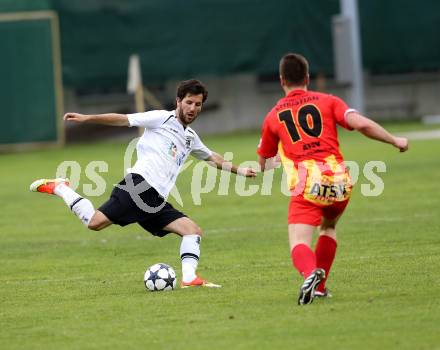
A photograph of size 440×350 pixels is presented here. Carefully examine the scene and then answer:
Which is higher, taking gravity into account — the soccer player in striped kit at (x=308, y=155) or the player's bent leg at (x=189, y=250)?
the soccer player in striped kit at (x=308, y=155)

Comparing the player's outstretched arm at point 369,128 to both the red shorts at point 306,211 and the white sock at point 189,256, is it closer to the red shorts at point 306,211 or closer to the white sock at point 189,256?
the red shorts at point 306,211

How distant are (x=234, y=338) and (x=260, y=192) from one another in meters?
10.7

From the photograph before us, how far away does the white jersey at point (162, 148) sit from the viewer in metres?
9.52

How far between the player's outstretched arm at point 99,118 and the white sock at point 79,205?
995 millimetres

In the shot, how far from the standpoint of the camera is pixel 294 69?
26.5 ft

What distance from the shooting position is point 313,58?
3036cm

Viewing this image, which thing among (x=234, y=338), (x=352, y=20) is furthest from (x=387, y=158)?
(x=234, y=338)

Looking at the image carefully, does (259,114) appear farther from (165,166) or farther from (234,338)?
(234,338)

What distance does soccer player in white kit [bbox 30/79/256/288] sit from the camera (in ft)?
30.8

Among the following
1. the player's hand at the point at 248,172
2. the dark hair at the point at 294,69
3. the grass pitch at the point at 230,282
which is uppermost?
the dark hair at the point at 294,69

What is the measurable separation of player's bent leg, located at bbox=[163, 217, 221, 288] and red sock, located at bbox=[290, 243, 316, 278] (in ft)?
4.89

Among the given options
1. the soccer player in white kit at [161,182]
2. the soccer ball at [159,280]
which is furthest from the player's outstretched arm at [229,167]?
the soccer ball at [159,280]

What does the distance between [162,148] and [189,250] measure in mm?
925

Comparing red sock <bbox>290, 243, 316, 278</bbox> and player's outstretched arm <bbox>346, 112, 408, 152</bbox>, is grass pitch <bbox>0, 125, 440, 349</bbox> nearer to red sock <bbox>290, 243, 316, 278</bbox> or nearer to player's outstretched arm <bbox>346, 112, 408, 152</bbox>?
red sock <bbox>290, 243, 316, 278</bbox>
